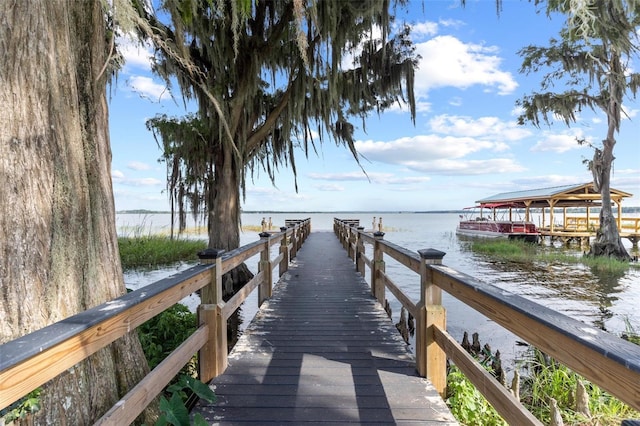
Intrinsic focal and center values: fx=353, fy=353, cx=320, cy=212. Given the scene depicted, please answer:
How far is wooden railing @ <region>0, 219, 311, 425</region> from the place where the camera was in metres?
1.09

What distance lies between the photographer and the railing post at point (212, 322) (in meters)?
2.82

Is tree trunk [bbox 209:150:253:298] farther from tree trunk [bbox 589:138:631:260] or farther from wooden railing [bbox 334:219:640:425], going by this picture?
tree trunk [bbox 589:138:631:260]

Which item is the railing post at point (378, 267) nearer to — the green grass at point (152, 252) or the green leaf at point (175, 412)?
the green leaf at point (175, 412)

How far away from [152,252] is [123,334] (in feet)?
48.8

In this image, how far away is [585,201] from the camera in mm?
23672

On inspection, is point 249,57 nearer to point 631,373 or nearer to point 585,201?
point 631,373

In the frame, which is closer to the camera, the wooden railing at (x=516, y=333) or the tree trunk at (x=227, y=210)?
the wooden railing at (x=516, y=333)

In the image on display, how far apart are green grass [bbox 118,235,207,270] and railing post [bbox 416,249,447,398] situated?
13.0 meters

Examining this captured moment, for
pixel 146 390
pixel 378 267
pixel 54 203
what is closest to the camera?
pixel 146 390

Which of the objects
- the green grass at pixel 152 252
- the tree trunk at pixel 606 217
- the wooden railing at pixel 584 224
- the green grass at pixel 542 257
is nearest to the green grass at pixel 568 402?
the green grass at pixel 542 257

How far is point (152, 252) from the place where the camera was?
15.1 metres

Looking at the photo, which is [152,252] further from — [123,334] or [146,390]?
[123,334]

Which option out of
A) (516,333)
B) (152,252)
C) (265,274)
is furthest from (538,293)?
(152,252)

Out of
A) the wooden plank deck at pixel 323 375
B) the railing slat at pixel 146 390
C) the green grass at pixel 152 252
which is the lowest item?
the green grass at pixel 152 252
